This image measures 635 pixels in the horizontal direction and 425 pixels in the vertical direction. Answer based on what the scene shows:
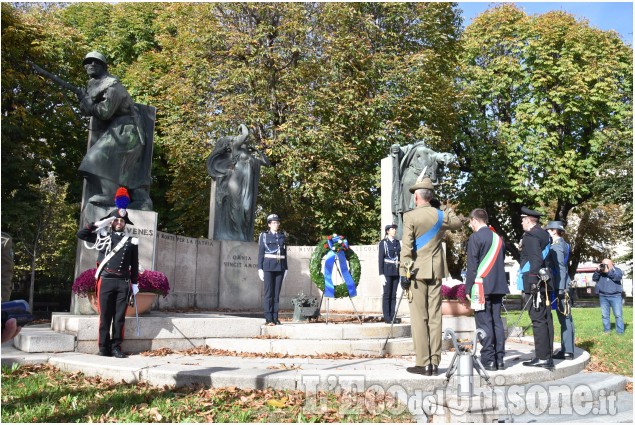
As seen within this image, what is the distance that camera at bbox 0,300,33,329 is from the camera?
3.81m

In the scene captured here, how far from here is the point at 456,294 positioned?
1218 centimetres

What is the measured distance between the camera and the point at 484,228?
8.13m

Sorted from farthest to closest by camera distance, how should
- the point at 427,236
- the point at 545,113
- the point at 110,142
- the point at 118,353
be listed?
the point at 545,113
the point at 110,142
the point at 118,353
the point at 427,236

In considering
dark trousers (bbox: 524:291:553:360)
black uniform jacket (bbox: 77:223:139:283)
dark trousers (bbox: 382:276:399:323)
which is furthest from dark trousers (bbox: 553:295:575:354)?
black uniform jacket (bbox: 77:223:139:283)

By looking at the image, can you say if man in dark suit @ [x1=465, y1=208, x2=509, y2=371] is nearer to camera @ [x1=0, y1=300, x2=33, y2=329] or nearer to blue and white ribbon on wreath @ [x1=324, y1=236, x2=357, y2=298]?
blue and white ribbon on wreath @ [x1=324, y1=236, x2=357, y2=298]

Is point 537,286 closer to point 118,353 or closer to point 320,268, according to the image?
point 320,268

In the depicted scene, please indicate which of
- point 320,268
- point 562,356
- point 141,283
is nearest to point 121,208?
point 141,283

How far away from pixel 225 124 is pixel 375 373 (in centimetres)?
1755

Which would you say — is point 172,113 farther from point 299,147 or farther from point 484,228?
point 484,228

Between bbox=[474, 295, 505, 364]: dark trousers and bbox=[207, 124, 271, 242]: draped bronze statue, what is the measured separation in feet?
30.2

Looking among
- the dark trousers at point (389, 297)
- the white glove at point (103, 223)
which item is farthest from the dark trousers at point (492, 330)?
the white glove at point (103, 223)

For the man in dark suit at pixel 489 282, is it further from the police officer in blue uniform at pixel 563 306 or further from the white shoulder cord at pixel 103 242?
the white shoulder cord at pixel 103 242

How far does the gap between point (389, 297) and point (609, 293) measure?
592 cm

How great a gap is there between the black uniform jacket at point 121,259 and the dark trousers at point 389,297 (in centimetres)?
520
